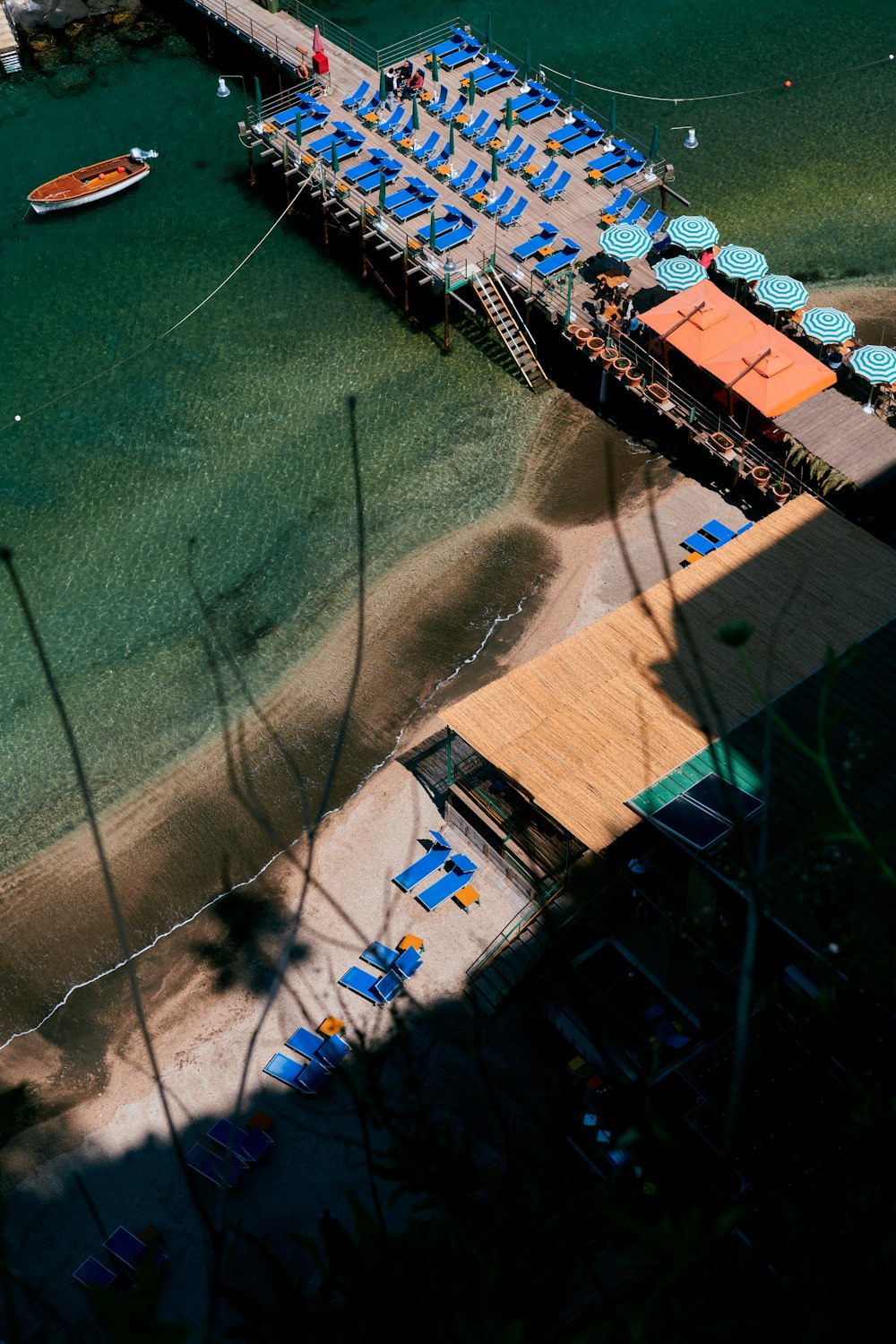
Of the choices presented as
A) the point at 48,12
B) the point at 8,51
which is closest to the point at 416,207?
the point at 8,51

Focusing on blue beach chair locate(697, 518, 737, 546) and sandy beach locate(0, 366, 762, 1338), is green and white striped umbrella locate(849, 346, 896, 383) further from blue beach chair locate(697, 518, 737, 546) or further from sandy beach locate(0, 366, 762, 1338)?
blue beach chair locate(697, 518, 737, 546)

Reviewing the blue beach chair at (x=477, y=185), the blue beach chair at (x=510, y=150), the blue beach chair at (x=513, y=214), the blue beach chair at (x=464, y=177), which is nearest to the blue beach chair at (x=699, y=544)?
the blue beach chair at (x=513, y=214)

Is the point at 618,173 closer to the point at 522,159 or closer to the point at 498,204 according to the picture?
the point at 522,159

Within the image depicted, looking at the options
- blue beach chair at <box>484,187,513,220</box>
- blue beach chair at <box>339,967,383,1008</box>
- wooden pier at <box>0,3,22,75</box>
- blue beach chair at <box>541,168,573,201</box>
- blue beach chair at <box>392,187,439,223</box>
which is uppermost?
wooden pier at <box>0,3,22,75</box>

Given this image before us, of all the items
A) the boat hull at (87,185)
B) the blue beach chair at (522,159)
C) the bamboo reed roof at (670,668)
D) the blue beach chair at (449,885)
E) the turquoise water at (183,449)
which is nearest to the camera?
the bamboo reed roof at (670,668)

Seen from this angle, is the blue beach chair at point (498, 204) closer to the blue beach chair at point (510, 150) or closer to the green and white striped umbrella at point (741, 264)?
the blue beach chair at point (510, 150)

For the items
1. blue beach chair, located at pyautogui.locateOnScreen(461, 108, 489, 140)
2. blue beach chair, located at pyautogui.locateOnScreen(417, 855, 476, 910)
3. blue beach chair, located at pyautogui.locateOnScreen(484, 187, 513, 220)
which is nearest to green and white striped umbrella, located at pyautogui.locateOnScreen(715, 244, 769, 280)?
blue beach chair, located at pyautogui.locateOnScreen(484, 187, 513, 220)

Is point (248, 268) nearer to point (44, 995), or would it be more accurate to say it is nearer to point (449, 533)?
point (449, 533)
